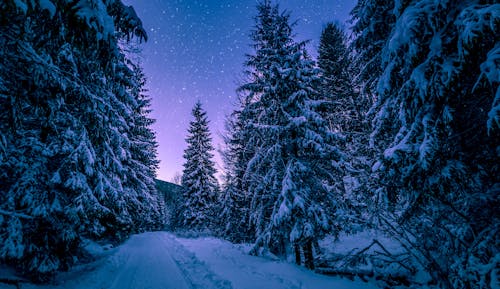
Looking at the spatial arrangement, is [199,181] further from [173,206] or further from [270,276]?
[173,206]

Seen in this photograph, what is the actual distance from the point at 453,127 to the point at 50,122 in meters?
10.1

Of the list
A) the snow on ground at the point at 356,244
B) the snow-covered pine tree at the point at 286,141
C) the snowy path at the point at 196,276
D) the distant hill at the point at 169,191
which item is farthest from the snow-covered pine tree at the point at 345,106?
the distant hill at the point at 169,191

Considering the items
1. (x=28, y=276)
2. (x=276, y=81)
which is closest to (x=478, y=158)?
(x=276, y=81)

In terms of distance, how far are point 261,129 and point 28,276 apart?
29.5 feet

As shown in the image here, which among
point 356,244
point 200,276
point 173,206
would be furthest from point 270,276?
point 173,206

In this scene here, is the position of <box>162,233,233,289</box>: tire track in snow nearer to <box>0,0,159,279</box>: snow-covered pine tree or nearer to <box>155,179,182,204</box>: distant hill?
<box>0,0,159,279</box>: snow-covered pine tree

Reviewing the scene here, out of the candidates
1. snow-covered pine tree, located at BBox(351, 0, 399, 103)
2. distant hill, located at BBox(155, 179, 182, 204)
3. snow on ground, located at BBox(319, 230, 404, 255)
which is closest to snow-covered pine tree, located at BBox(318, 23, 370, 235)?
snow-covered pine tree, located at BBox(351, 0, 399, 103)

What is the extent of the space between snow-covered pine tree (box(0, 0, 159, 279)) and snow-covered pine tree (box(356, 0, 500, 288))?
5366mm

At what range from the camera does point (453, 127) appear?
447 centimetres

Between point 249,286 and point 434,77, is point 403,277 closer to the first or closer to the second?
point 249,286

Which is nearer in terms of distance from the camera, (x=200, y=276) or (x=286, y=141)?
(x=200, y=276)

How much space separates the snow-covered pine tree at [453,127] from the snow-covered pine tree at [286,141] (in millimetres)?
3848

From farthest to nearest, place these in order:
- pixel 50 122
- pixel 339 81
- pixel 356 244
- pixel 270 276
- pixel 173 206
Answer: pixel 173 206, pixel 339 81, pixel 356 244, pixel 270 276, pixel 50 122

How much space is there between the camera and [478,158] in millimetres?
4355
